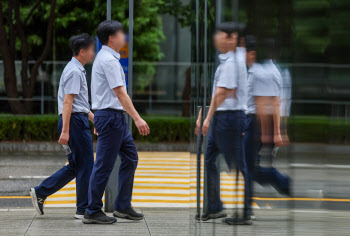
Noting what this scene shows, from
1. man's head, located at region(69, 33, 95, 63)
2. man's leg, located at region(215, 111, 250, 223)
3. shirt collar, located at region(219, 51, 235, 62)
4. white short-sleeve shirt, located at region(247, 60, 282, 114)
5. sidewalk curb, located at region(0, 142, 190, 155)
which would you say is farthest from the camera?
sidewalk curb, located at region(0, 142, 190, 155)

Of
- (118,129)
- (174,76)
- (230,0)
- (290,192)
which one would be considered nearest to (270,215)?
(290,192)

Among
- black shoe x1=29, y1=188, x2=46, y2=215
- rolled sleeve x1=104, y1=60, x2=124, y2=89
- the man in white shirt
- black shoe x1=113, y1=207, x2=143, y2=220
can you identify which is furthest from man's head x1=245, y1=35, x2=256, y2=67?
black shoe x1=29, y1=188, x2=46, y2=215

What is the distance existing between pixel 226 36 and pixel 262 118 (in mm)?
422

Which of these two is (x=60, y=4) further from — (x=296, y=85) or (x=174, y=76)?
(x=296, y=85)

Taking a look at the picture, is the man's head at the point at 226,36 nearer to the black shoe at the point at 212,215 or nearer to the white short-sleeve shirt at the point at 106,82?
the black shoe at the point at 212,215

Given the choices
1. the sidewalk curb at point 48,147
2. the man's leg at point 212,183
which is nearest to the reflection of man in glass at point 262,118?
the man's leg at point 212,183

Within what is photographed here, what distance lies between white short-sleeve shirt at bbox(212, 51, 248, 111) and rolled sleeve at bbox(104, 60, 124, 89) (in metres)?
2.98

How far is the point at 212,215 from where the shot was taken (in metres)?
2.56

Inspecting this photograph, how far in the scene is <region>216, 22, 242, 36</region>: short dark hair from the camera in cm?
210

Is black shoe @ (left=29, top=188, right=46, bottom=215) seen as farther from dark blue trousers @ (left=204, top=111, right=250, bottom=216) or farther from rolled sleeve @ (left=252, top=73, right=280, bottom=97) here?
rolled sleeve @ (left=252, top=73, right=280, bottom=97)

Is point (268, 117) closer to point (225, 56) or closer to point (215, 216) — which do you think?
point (225, 56)

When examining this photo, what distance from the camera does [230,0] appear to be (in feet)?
7.04

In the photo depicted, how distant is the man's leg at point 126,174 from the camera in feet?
18.5

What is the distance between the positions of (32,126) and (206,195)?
13.5m
